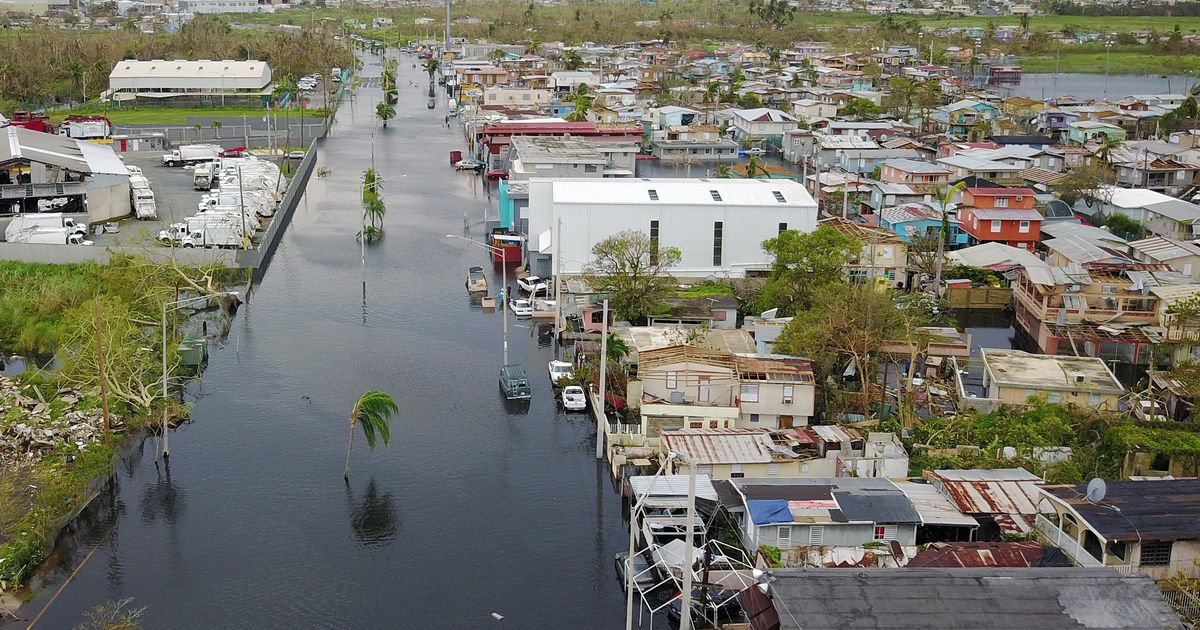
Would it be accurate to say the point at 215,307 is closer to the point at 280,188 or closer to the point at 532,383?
the point at 532,383

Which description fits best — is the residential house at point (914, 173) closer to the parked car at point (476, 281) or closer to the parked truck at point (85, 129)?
the parked car at point (476, 281)

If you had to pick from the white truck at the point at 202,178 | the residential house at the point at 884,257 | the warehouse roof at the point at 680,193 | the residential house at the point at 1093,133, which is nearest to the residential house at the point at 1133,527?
the residential house at the point at 884,257

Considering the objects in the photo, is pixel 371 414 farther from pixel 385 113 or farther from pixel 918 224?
pixel 385 113

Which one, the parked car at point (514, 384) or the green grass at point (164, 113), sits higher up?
the green grass at point (164, 113)

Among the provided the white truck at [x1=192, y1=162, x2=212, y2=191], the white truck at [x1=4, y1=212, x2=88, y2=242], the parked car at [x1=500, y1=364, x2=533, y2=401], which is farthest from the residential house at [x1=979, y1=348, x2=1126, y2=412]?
the white truck at [x1=192, y1=162, x2=212, y2=191]

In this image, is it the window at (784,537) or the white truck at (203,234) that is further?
the white truck at (203,234)

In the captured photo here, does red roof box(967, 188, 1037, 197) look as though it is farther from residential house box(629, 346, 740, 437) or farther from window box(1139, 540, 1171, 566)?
window box(1139, 540, 1171, 566)

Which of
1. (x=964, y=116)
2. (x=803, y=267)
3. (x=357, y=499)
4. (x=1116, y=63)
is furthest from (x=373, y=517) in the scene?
(x=1116, y=63)
